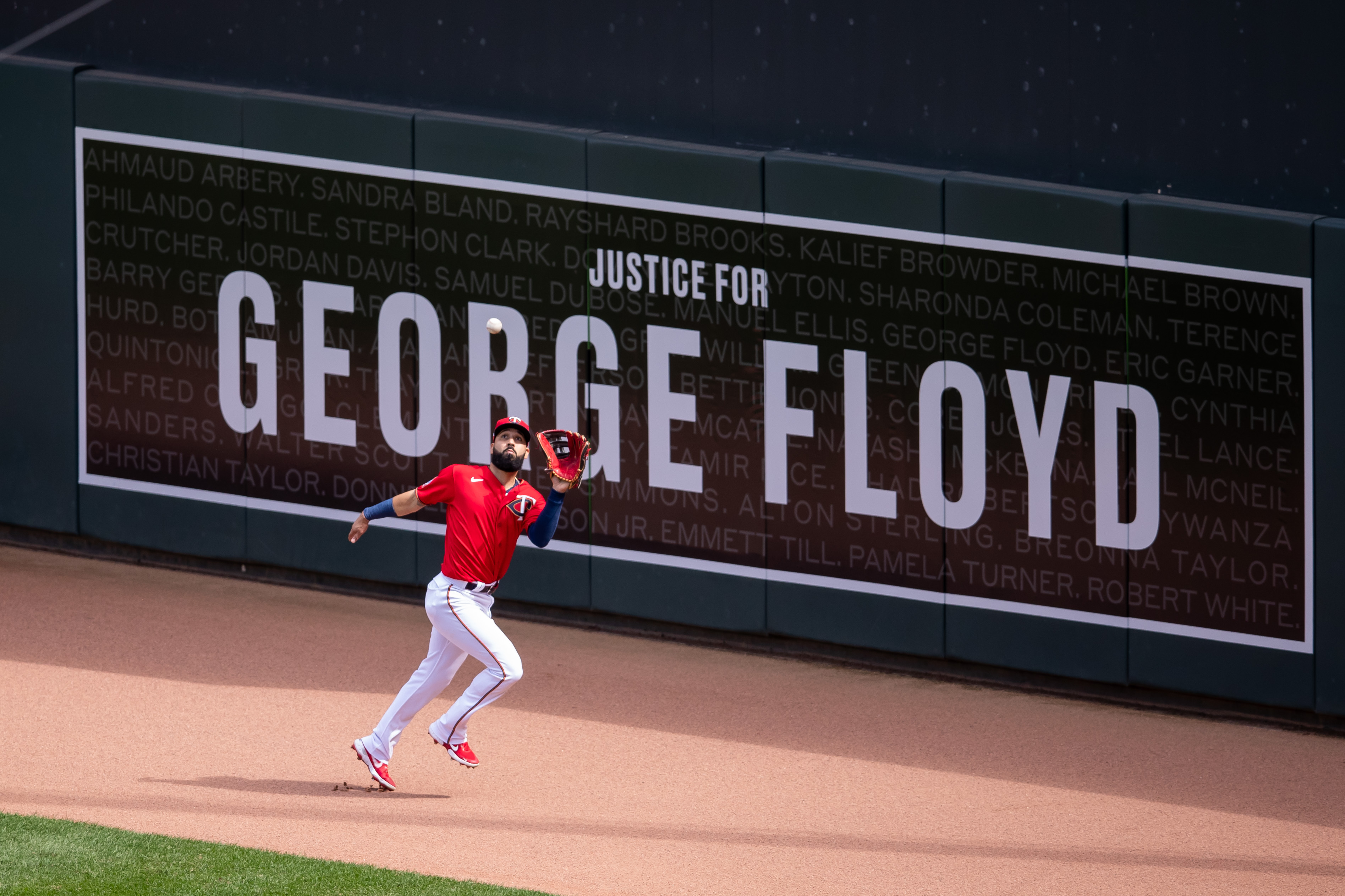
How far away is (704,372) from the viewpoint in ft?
39.4

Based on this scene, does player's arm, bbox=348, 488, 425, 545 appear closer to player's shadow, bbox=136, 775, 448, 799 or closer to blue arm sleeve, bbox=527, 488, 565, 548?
blue arm sleeve, bbox=527, 488, 565, 548

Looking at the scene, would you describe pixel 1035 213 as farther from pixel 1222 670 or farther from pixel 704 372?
pixel 1222 670

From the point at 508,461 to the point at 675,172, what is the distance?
3.15m

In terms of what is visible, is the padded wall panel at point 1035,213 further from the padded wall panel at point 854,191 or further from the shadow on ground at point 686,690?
the shadow on ground at point 686,690

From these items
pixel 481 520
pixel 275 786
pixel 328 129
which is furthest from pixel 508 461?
pixel 328 129

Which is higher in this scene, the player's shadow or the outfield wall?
the outfield wall

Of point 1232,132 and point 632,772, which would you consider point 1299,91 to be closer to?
point 1232,132

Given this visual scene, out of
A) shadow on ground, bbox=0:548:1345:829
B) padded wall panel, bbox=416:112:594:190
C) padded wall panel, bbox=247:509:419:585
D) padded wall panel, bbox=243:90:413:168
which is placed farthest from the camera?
padded wall panel, bbox=247:509:419:585

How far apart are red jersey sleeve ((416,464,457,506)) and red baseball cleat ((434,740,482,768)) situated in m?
1.08

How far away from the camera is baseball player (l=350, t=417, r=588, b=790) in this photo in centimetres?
923

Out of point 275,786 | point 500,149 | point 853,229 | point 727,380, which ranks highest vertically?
point 500,149

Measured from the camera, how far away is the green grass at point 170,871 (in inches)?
318

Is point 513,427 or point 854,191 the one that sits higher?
point 854,191

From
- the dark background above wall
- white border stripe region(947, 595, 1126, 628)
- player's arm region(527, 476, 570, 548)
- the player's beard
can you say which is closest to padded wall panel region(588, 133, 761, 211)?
the dark background above wall
